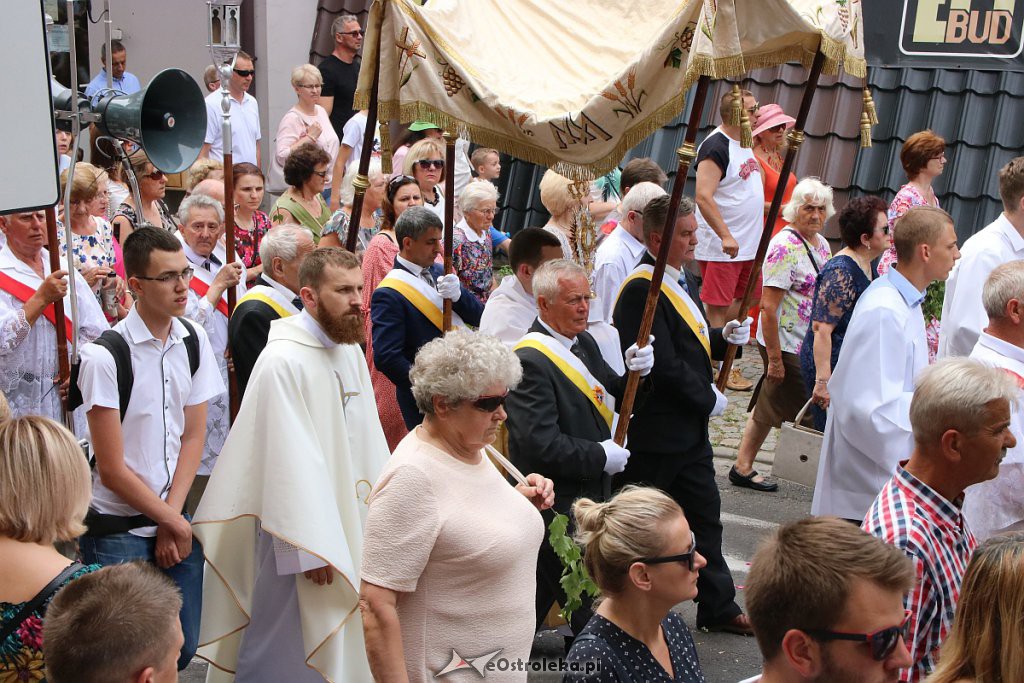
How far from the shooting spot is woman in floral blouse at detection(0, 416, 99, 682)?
119 inches

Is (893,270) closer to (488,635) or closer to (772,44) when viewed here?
(772,44)

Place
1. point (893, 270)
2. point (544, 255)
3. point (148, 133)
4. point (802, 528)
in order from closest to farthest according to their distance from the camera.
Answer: point (802, 528) → point (148, 133) → point (893, 270) → point (544, 255)

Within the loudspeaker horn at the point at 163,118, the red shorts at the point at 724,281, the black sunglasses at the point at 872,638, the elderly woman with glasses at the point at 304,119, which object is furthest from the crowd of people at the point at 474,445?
the elderly woman with glasses at the point at 304,119

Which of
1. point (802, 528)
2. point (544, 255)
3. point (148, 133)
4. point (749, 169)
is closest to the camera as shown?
point (802, 528)

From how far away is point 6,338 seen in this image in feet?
16.3

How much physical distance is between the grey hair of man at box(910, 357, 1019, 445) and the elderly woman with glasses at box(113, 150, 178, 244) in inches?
195

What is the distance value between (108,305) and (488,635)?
138 inches

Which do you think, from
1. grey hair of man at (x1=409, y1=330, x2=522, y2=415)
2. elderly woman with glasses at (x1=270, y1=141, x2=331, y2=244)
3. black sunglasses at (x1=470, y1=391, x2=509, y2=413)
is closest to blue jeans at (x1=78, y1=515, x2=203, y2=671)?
grey hair of man at (x1=409, y1=330, x2=522, y2=415)

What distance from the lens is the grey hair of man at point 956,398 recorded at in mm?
3416

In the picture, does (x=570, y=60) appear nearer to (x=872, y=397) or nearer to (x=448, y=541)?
(x=872, y=397)

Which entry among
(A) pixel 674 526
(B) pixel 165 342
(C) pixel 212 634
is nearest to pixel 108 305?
(B) pixel 165 342

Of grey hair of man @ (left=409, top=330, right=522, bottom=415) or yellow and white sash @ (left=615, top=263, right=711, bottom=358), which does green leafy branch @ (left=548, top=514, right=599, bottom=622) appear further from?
yellow and white sash @ (left=615, top=263, right=711, bottom=358)

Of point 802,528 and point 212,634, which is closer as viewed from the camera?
point 802,528

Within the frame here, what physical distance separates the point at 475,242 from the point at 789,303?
2117 mm
